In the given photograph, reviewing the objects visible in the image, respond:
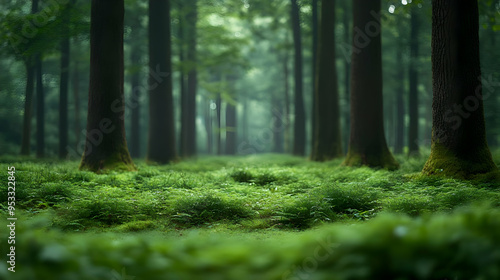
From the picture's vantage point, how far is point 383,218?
288cm

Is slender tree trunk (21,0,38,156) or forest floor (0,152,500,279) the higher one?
slender tree trunk (21,0,38,156)

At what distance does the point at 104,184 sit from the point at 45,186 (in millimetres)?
1304

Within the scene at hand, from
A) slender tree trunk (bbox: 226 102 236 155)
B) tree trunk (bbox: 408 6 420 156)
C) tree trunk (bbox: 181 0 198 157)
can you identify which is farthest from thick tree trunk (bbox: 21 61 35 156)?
slender tree trunk (bbox: 226 102 236 155)

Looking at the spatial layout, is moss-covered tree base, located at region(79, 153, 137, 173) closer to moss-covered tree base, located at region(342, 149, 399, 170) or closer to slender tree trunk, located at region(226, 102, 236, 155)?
moss-covered tree base, located at region(342, 149, 399, 170)

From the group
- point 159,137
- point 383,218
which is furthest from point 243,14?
point 383,218

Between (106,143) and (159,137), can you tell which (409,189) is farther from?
(159,137)

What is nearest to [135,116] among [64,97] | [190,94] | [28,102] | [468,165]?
[190,94]

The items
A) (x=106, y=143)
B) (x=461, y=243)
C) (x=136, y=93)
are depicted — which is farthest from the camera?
(x=136, y=93)

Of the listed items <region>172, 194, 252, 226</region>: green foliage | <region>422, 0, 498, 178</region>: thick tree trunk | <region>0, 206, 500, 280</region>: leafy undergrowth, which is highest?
<region>422, 0, 498, 178</region>: thick tree trunk

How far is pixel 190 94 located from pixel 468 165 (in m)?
21.5

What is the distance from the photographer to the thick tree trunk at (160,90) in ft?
53.1

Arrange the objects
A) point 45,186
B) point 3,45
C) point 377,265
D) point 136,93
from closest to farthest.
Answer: point 377,265, point 45,186, point 3,45, point 136,93

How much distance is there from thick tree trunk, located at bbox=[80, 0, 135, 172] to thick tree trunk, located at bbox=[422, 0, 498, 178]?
28.1 feet

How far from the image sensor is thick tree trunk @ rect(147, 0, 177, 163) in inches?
637
